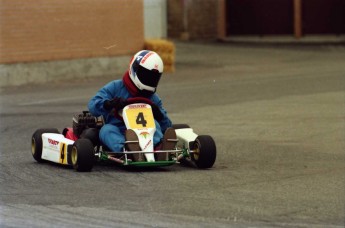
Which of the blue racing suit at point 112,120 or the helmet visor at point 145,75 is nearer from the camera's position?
the blue racing suit at point 112,120

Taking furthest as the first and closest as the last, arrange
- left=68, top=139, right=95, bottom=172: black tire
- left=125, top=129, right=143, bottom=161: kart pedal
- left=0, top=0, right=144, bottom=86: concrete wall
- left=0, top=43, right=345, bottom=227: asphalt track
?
left=0, top=0, right=144, bottom=86: concrete wall, left=125, top=129, right=143, bottom=161: kart pedal, left=68, top=139, right=95, bottom=172: black tire, left=0, top=43, right=345, bottom=227: asphalt track

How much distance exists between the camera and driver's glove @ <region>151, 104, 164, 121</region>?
10.9 meters

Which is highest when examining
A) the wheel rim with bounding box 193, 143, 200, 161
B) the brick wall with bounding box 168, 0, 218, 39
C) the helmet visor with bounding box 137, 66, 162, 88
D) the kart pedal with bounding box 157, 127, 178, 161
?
the helmet visor with bounding box 137, 66, 162, 88

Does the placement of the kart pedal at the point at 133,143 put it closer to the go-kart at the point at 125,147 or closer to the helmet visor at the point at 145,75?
the go-kart at the point at 125,147

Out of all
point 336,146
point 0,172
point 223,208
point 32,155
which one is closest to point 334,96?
point 336,146

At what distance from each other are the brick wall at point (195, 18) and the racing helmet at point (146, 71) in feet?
74.9

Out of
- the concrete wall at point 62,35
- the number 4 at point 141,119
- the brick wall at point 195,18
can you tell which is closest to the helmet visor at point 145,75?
the number 4 at point 141,119

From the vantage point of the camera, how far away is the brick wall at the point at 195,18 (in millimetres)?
33625

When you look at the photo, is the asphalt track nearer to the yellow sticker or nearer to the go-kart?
the go-kart

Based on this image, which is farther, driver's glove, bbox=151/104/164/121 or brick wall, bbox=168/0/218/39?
brick wall, bbox=168/0/218/39

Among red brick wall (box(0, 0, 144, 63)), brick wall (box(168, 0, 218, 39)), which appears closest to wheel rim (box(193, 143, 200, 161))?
red brick wall (box(0, 0, 144, 63))

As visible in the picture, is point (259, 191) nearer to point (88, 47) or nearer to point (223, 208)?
point (223, 208)

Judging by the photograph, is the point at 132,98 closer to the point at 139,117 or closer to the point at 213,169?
the point at 139,117

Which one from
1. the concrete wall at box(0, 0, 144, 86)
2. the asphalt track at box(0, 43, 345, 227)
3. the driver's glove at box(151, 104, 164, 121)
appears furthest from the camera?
the concrete wall at box(0, 0, 144, 86)
